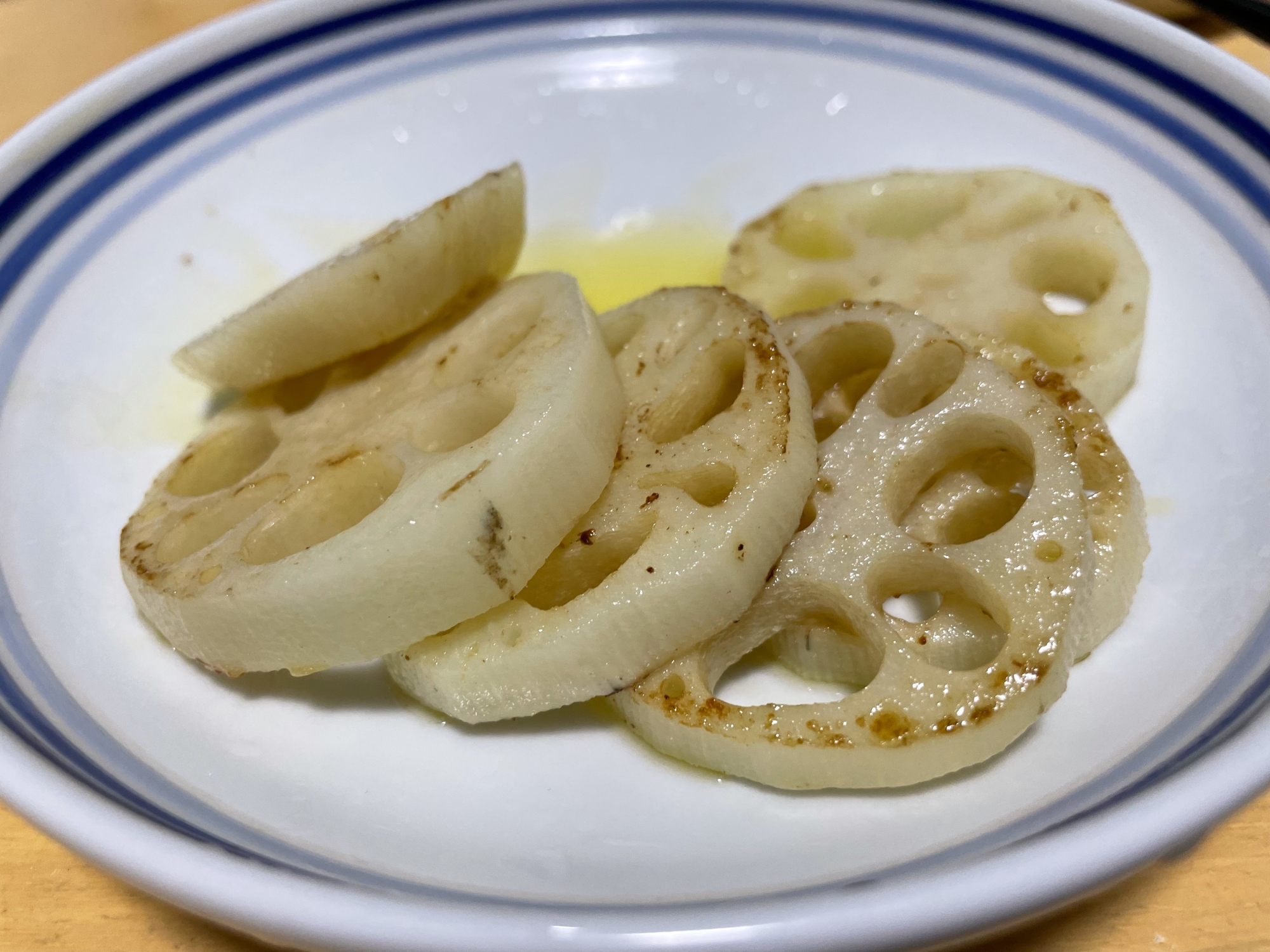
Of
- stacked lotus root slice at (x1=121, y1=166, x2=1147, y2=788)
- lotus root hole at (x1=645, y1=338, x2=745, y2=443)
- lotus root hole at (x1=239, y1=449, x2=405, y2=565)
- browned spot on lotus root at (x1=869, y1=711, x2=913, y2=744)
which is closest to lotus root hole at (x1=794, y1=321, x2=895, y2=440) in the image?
stacked lotus root slice at (x1=121, y1=166, x2=1147, y2=788)

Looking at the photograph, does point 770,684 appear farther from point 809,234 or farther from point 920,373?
point 809,234

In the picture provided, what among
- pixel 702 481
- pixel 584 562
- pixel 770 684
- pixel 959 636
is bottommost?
pixel 770 684

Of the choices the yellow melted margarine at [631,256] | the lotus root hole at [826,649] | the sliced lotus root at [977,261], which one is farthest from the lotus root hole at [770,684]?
the yellow melted margarine at [631,256]

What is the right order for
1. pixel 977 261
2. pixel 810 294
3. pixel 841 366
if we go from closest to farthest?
pixel 841 366 → pixel 977 261 → pixel 810 294

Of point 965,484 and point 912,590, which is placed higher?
point 965,484

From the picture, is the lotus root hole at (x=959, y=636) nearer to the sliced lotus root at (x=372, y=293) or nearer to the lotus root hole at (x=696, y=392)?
the lotus root hole at (x=696, y=392)

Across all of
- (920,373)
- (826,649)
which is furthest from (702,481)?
(920,373)

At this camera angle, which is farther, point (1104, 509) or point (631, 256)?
point (631, 256)
